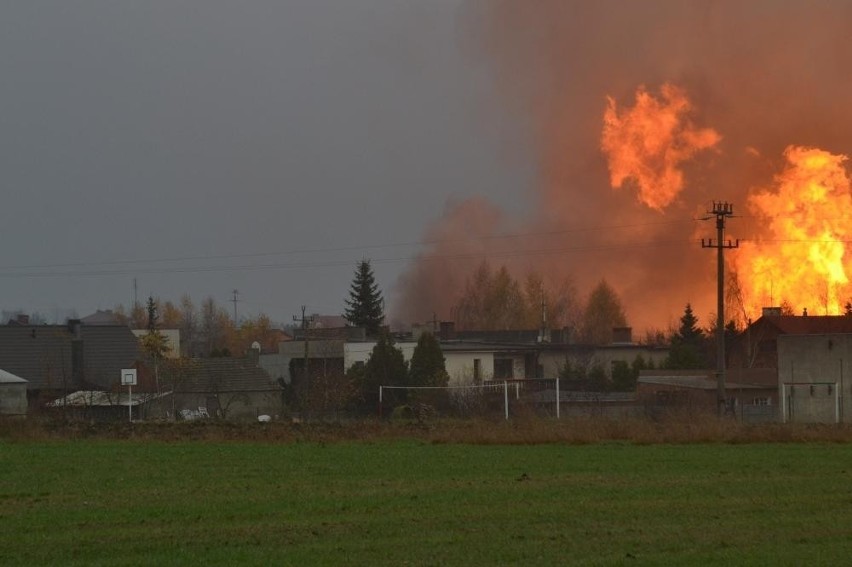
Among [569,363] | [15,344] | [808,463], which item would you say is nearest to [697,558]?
[808,463]

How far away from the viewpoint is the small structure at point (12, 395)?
59.6 metres

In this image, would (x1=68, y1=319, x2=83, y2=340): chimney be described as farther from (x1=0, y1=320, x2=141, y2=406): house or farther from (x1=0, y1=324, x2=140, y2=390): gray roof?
(x1=0, y1=324, x2=140, y2=390): gray roof

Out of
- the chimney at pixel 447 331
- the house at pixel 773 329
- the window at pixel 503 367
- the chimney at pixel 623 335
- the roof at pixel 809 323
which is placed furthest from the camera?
the chimney at pixel 623 335

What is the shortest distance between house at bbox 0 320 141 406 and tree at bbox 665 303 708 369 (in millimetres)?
36974

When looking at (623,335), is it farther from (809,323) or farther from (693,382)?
(693,382)

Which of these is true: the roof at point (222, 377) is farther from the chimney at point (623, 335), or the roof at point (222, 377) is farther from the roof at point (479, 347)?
the chimney at point (623, 335)

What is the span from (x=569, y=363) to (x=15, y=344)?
131 feet

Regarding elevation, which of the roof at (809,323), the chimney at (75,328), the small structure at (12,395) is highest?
the chimney at (75,328)

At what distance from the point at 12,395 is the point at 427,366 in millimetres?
25390

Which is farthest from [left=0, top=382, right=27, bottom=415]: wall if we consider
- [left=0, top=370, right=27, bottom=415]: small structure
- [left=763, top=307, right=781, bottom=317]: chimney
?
[left=763, top=307, right=781, bottom=317]: chimney

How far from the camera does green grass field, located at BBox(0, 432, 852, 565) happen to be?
1638 cm

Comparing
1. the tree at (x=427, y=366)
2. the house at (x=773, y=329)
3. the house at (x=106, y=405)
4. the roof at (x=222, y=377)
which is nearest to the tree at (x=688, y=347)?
the house at (x=773, y=329)

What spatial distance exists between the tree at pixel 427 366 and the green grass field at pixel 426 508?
40085 millimetres

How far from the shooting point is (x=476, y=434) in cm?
4059
